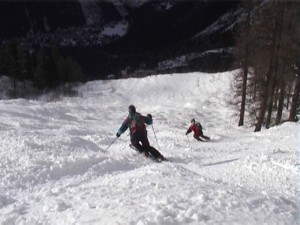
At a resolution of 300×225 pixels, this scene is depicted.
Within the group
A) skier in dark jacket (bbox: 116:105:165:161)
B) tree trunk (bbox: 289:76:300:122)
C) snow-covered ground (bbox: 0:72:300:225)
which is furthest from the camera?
tree trunk (bbox: 289:76:300:122)

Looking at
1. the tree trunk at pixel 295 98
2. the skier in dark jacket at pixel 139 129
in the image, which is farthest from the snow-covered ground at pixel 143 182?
the tree trunk at pixel 295 98

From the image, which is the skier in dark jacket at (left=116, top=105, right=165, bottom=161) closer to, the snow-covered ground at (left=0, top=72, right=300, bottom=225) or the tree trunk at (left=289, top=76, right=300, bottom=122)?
the snow-covered ground at (left=0, top=72, right=300, bottom=225)

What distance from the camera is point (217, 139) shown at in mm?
20875

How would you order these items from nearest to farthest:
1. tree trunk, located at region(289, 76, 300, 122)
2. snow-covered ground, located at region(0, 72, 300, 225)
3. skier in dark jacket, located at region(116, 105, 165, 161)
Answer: snow-covered ground, located at region(0, 72, 300, 225) → skier in dark jacket, located at region(116, 105, 165, 161) → tree trunk, located at region(289, 76, 300, 122)

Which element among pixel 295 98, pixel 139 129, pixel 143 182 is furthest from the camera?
pixel 295 98

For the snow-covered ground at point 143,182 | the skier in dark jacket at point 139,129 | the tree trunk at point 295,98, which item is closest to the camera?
the snow-covered ground at point 143,182

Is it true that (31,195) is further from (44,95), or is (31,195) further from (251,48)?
(44,95)

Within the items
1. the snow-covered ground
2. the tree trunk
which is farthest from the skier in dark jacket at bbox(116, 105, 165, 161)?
the tree trunk

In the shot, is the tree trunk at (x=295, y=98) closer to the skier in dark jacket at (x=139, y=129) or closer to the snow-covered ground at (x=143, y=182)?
the snow-covered ground at (x=143, y=182)

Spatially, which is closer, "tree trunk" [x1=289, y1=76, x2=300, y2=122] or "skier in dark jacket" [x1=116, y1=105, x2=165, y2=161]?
"skier in dark jacket" [x1=116, y1=105, x2=165, y2=161]

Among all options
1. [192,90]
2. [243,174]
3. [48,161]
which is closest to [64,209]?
[48,161]

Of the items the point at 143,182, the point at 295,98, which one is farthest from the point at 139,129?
the point at 295,98

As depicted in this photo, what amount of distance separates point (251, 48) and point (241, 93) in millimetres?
5205

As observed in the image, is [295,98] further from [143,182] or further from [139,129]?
[143,182]
